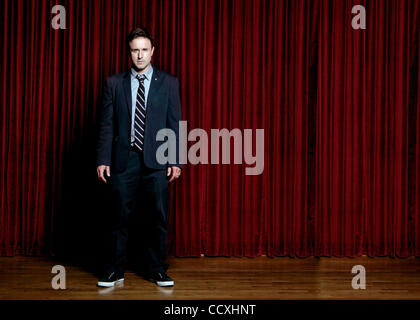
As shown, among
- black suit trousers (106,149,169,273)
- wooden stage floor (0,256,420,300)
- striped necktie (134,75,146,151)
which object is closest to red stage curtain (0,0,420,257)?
wooden stage floor (0,256,420,300)

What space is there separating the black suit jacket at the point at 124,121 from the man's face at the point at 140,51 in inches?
4.1

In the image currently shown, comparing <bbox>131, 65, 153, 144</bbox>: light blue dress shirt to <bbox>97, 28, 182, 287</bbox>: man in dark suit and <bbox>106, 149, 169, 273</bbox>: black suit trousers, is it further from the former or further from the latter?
<bbox>106, 149, 169, 273</bbox>: black suit trousers

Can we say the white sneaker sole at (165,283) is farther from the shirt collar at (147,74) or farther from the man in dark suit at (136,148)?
the shirt collar at (147,74)

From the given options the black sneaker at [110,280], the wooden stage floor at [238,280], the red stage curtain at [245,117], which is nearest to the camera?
the wooden stage floor at [238,280]

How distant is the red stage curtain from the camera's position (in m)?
3.43

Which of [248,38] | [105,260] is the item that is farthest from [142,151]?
[248,38]

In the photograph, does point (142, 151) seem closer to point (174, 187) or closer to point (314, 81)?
point (174, 187)

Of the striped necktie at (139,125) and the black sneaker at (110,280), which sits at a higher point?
the striped necktie at (139,125)

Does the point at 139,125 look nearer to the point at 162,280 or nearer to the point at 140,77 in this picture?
the point at 140,77

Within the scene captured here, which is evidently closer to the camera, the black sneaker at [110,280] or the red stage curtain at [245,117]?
the black sneaker at [110,280]

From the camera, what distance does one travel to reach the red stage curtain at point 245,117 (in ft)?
11.2

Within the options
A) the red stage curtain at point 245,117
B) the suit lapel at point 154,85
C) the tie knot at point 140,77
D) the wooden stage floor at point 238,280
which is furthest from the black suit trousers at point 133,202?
the red stage curtain at point 245,117

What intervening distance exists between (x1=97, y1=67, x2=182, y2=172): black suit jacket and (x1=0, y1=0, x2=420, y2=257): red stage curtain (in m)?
0.69

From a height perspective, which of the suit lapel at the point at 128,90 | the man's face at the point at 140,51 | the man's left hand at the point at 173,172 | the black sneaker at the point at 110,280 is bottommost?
the black sneaker at the point at 110,280
